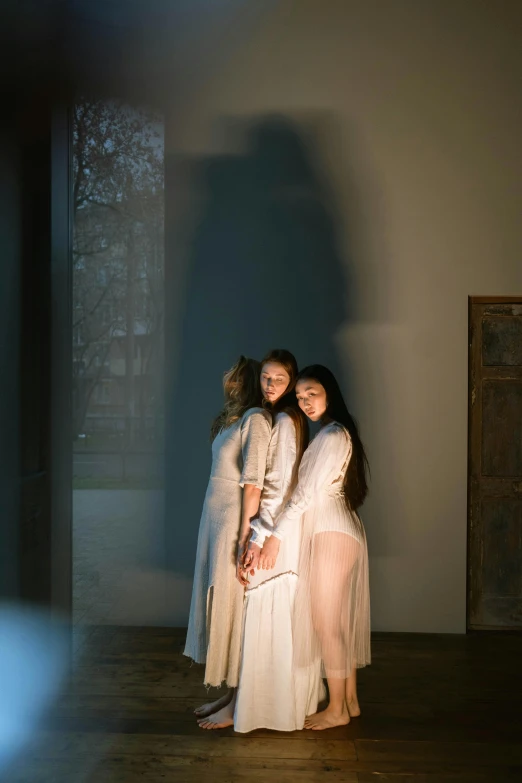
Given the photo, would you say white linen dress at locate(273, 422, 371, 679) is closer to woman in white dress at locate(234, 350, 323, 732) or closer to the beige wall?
woman in white dress at locate(234, 350, 323, 732)

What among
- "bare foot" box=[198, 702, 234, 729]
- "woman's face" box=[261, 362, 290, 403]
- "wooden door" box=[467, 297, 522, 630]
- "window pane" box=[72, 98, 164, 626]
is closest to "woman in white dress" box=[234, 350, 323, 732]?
"woman's face" box=[261, 362, 290, 403]

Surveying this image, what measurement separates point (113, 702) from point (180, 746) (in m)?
0.53

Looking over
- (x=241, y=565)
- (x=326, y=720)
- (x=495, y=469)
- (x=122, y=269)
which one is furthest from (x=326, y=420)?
(x=122, y=269)

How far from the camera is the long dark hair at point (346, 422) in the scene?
3.05 metres

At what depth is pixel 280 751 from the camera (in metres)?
2.90

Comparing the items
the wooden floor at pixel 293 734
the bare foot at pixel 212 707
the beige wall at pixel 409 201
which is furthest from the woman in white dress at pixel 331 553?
the beige wall at pixel 409 201

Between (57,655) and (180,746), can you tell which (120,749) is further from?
(57,655)

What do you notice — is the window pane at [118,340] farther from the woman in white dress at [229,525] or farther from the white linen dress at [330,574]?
the white linen dress at [330,574]

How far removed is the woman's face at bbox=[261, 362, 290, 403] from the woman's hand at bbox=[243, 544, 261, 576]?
2.00ft

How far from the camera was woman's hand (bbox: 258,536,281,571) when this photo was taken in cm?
295

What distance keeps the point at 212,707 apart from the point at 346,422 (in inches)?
55.0

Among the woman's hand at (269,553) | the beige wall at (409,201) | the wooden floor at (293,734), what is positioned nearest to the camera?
the wooden floor at (293,734)

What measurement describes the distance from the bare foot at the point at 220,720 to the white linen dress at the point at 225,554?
179mm

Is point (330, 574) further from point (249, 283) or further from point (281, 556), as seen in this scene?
point (249, 283)
